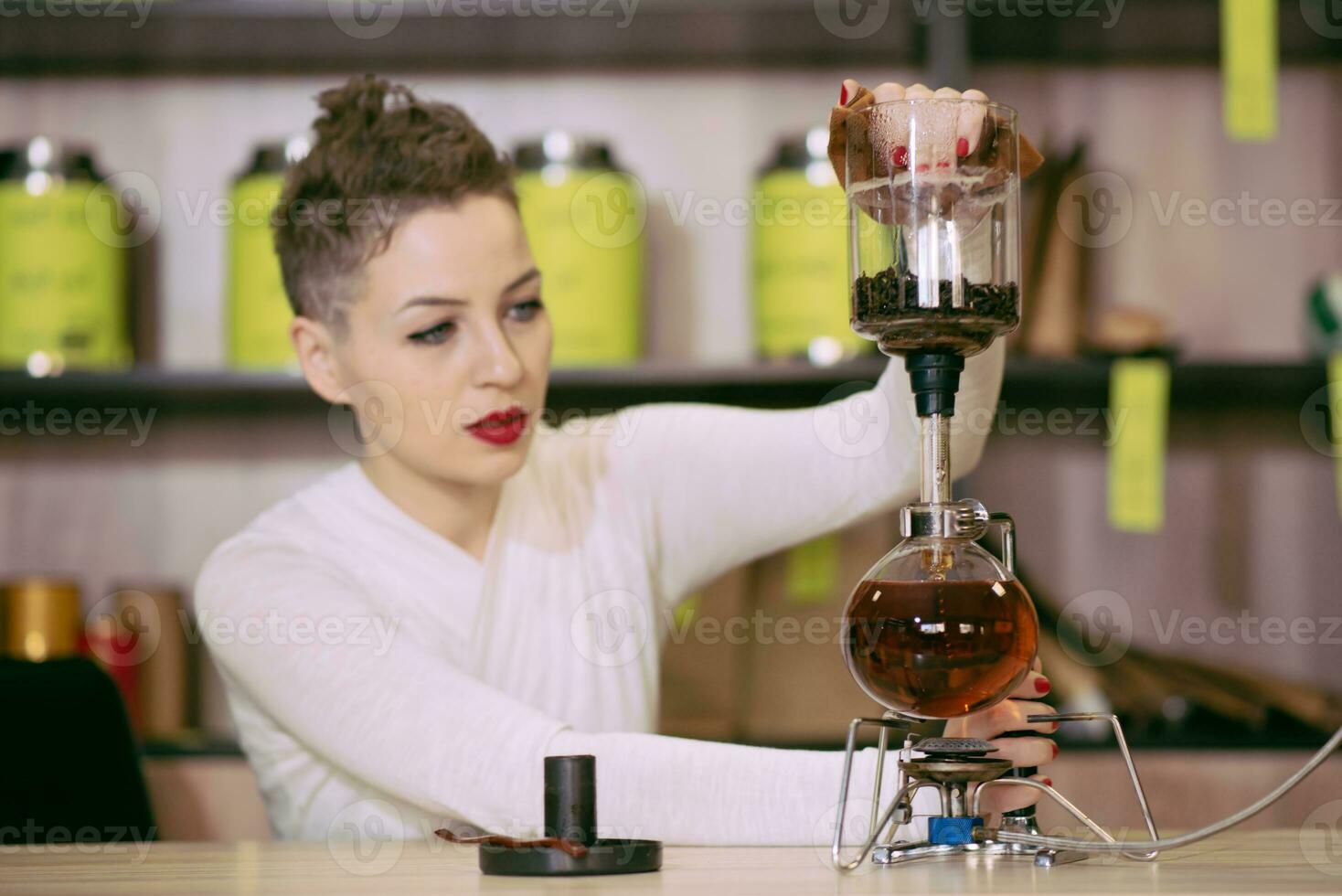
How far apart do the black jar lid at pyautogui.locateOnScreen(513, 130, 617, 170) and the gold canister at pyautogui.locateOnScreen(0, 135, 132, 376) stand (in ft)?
1.79

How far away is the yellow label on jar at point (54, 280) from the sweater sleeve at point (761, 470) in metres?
0.72

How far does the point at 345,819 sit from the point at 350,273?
501 millimetres

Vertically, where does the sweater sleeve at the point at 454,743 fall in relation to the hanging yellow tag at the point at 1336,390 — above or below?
below

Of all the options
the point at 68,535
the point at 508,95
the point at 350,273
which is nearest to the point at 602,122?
the point at 508,95

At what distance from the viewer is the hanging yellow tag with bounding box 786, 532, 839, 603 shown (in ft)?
6.23

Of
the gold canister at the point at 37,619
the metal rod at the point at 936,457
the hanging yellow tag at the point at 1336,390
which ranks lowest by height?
the gold canister at the point at 37,619

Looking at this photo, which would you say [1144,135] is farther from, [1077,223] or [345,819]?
[345,819]

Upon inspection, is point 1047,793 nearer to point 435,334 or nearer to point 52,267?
point 435,334

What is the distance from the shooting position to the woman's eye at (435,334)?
52.8 inches

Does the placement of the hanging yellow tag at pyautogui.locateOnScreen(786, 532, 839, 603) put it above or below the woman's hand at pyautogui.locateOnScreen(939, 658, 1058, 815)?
above

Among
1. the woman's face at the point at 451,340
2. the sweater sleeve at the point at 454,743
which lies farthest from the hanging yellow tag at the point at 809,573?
the sweater sleeve at the point at 454,743

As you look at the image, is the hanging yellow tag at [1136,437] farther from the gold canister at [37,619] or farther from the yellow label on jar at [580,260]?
the gold canister at [37,619]

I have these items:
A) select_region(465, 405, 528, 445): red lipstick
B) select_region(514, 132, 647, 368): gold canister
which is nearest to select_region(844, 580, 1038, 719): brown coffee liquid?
select_region(465, 405, 528, 445): red lipstick

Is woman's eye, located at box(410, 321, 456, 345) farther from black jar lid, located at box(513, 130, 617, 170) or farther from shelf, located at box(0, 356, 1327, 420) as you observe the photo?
black jar lid, located at box(513, 130, 617, 170)
